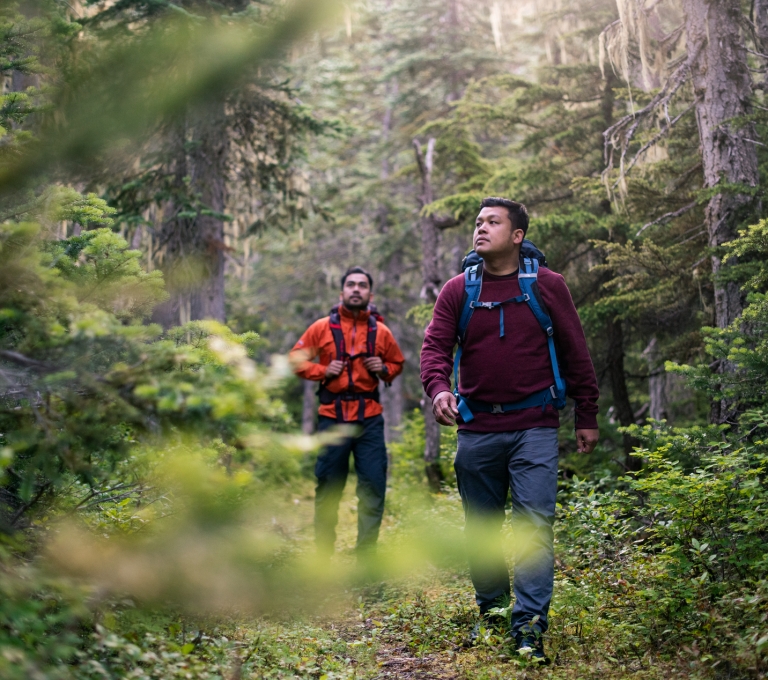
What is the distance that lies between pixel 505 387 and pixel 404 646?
1.84 m

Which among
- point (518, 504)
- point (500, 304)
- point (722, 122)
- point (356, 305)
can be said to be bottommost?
point (518, 504)

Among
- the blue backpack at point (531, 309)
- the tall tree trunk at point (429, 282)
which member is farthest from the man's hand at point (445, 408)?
the tall tree trunk at point (429, 282)

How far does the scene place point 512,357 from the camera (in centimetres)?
473

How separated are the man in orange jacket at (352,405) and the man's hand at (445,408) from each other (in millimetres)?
2712

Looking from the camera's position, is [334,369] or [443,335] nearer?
[443,335]

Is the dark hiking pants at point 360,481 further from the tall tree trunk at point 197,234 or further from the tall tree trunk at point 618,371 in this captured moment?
the tall tree trunk at point 197,234

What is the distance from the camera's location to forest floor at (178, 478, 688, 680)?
12.6 ft

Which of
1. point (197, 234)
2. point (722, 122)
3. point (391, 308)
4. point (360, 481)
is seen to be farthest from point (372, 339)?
point (391, 308)

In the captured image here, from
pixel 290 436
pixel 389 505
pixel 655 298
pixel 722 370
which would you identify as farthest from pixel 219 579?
pixel 389 505

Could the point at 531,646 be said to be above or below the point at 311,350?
below

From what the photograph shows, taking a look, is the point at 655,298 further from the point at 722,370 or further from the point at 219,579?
the point at 219,579

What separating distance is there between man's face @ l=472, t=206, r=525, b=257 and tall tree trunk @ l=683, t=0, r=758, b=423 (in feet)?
8.86

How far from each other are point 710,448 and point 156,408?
186 inches

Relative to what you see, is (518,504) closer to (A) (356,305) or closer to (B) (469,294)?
(B) (469,294)
